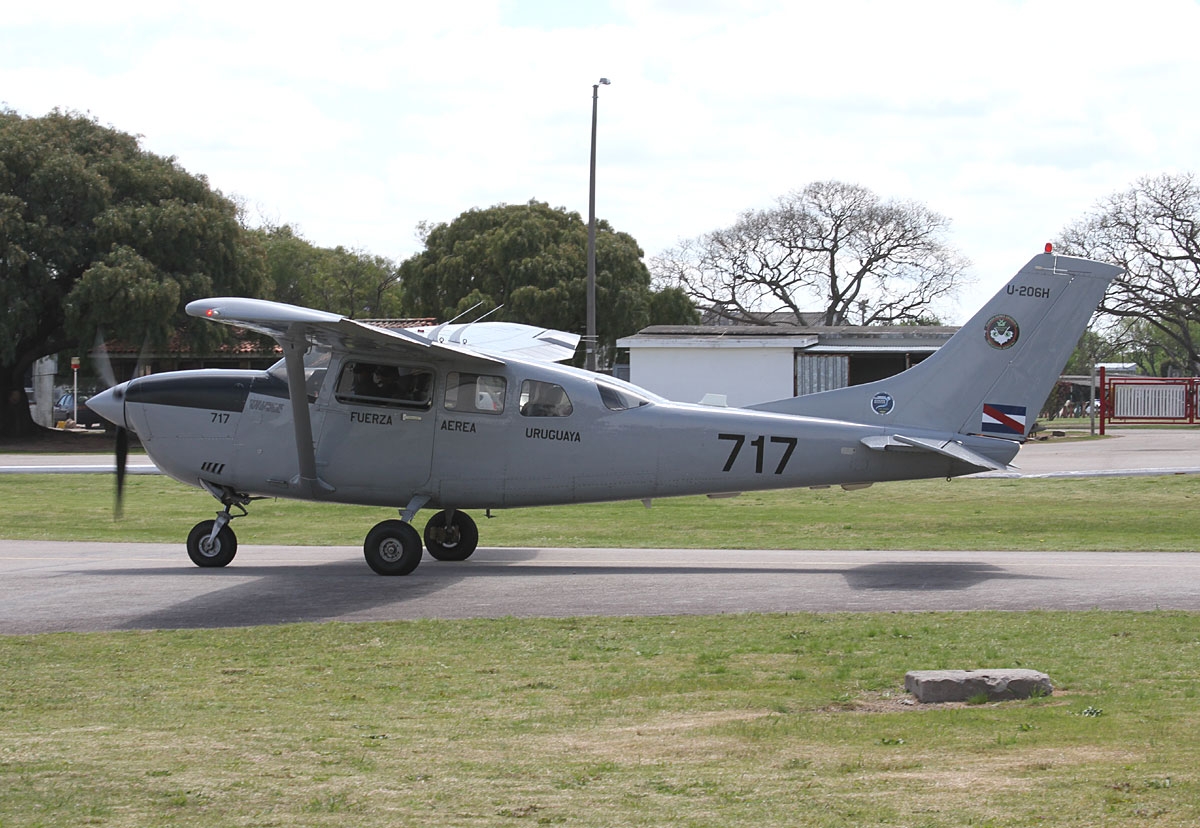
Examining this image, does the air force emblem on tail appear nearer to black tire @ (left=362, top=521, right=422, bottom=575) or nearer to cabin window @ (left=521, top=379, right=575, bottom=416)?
cabin window @ (left=521, top=379, right=575, bottom=416)

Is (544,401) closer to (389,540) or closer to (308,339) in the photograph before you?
(389,540)

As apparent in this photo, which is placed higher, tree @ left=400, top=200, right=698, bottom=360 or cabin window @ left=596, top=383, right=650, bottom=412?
tree @ left=400, top=200, right=698, bottom=360

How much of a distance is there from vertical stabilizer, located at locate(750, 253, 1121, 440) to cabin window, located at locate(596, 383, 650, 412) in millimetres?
2659

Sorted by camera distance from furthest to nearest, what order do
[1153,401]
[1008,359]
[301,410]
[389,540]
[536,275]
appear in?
1. [536,275]
2. [1153,401]
3. [389,540]
4. [1008,359]
5. [301,410]

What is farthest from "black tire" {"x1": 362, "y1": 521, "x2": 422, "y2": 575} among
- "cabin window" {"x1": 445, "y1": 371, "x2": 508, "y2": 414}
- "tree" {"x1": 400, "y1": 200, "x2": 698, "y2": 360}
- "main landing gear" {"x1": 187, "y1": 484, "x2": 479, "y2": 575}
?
"tree" {"x1": 400, "y1": 200, "x2": 698, "y2": 360}

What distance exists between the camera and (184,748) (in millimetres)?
7355

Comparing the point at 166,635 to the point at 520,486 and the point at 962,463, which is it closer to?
the point at 520,486

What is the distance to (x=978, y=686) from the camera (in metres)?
8.52

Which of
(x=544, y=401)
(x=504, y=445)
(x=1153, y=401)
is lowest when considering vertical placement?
(x=504, y=445)

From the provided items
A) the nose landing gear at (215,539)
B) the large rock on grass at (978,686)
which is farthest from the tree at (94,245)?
the large rock on grass at (978,686)

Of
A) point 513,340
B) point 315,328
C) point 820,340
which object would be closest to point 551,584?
point 315,328

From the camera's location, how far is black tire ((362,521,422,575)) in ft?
51.5

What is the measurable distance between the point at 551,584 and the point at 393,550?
7.18 feet

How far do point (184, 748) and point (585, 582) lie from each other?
7890 millimetres
